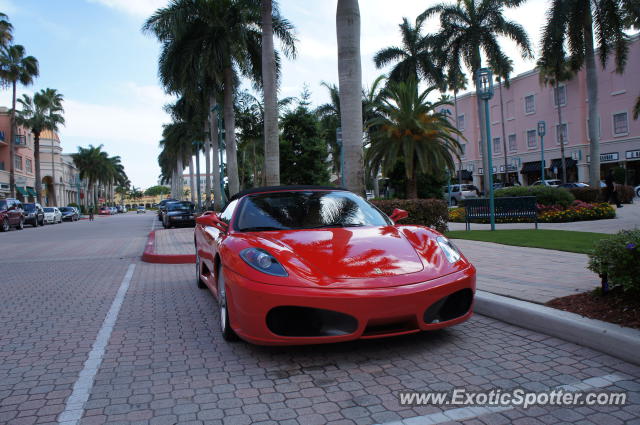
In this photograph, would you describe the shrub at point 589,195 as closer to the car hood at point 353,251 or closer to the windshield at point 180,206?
the car hood at point 353,251

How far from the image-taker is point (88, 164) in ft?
308

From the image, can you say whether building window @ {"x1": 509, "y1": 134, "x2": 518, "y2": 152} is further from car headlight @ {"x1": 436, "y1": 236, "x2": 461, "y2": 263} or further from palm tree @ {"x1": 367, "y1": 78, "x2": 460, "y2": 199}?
car headlight @ {"x1": 436, "y1": 236, "x2": 461, "y2": 263}

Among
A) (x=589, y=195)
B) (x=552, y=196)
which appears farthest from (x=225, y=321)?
(x=589, y=195)

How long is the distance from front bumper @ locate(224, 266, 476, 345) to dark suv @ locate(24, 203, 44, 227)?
35281 millimetres

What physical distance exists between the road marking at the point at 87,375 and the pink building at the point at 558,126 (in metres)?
41.1

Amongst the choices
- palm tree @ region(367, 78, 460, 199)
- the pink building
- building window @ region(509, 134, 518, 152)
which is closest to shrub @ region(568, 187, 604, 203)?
palm tree @ region(367, 78, 460, 199)

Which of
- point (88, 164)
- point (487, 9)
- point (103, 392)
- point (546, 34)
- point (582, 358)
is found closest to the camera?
point (103, 392)

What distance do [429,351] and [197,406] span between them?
1.82m

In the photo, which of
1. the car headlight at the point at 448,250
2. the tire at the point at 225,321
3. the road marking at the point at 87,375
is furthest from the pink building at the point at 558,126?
the road marking at the point at 87,375

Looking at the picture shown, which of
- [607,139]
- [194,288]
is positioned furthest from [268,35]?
[607,139]

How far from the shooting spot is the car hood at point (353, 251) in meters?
Result: 3.54

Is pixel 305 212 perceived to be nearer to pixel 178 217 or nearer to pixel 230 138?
pixel 230 138

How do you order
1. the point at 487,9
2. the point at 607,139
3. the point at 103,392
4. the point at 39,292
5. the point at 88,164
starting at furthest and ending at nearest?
the point at 88,164 → the point at 607,139 → the point at 487,9 → the point at 39,292 → the point at 103,392

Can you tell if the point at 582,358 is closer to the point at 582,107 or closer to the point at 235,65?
the point at 235,65
